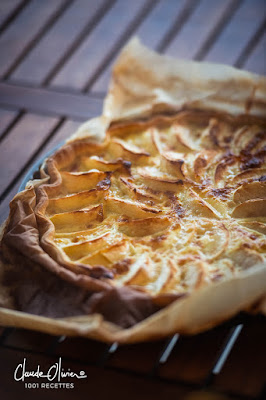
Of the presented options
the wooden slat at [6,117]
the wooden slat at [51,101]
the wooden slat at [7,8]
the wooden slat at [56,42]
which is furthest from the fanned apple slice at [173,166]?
the wooden slat at [7,8]

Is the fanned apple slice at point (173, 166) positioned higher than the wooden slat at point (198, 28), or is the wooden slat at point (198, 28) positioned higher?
the wooden slat at point (198, 28)

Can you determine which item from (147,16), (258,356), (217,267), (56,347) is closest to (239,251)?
(217,267)

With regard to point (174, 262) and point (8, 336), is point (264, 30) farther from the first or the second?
point (8, 336)

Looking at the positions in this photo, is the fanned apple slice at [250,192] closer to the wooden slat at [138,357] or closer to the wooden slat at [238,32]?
the wooden slat at [138,357]

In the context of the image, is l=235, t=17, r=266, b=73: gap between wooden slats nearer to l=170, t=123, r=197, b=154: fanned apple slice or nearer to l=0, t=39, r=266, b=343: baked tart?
l=0, t=39, r=266, b=343: baked tart

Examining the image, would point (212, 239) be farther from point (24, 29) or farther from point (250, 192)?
point (24, 29)
